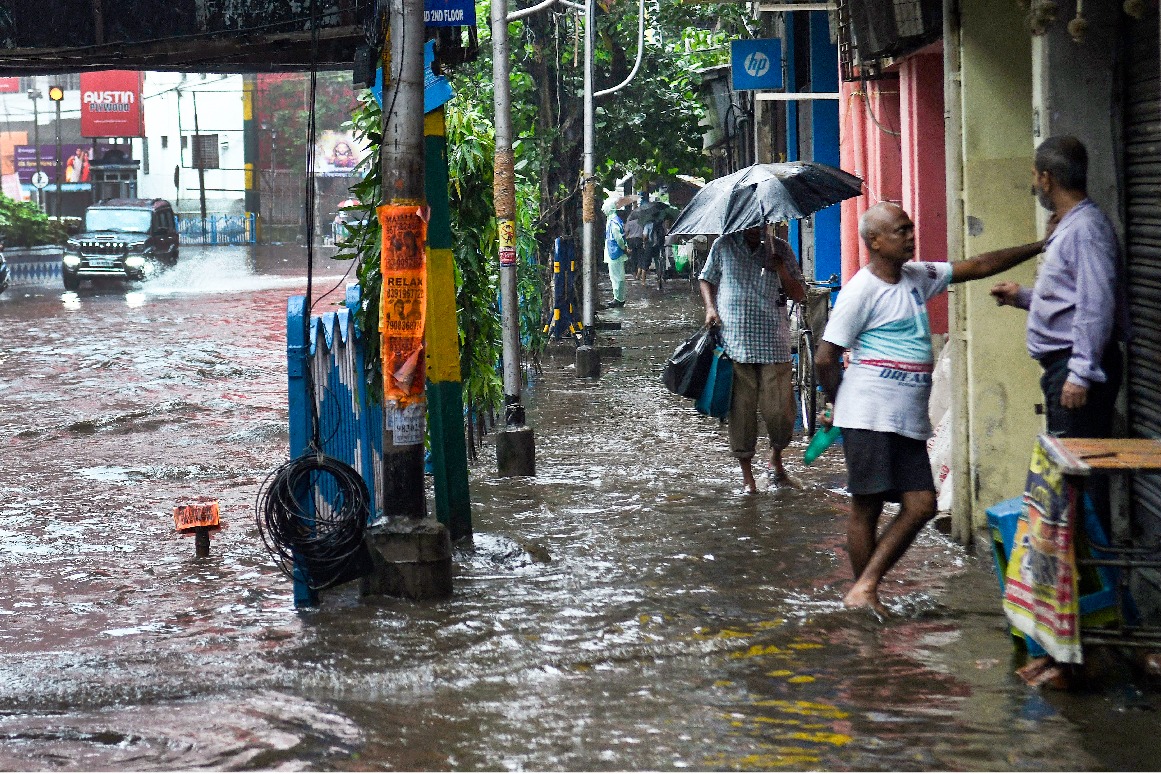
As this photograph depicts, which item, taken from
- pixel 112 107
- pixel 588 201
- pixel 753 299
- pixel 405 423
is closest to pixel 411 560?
pixel 405 423

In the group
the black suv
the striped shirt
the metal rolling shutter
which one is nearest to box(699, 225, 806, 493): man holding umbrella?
the striped shirt

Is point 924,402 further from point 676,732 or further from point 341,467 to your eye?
point 341,467

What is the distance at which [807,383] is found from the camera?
11.8 m

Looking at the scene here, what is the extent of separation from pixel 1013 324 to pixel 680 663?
2838mm

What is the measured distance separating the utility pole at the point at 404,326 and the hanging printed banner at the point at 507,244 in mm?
3722

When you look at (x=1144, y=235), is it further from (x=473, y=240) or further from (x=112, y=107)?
(x=112, y=107)

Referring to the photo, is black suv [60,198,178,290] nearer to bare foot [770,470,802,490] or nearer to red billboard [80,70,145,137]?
red billboard [80,70,145,137]

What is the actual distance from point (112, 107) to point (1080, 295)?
6323 cm

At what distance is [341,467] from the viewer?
6422mm

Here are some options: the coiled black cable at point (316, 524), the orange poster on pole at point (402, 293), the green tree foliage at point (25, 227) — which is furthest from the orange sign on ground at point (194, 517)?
the green tree foliage at point (25, 227)

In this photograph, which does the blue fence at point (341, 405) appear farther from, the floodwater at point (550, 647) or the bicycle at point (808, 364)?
the bicycle at point (808, 364)

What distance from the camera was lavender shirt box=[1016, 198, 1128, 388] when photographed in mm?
5254

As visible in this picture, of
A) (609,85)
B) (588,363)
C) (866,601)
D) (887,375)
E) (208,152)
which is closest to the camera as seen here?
(887,375)

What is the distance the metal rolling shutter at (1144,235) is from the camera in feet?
18.4
